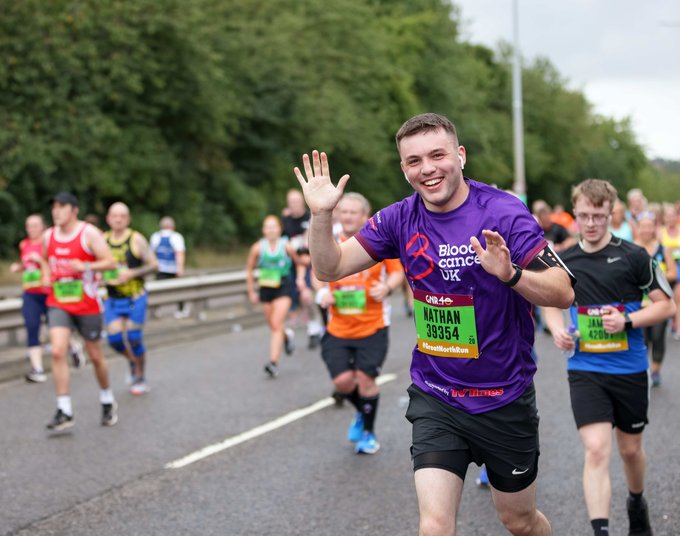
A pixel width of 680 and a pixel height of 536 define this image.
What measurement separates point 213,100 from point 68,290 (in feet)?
90.2

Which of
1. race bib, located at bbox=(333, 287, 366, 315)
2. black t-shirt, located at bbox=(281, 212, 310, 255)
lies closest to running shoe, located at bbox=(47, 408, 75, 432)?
race bib, located at bbox=(333, 287, 366, 315)

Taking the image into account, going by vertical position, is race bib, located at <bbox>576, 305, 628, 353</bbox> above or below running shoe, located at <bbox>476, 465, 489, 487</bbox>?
above

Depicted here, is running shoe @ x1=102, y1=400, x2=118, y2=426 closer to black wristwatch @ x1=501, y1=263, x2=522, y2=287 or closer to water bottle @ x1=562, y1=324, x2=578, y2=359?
water bottle @ x1=562, y1=324, x2=578, y2=359

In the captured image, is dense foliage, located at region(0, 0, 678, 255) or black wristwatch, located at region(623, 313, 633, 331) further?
dense foliage, located at region(0, 0, 678, 255)

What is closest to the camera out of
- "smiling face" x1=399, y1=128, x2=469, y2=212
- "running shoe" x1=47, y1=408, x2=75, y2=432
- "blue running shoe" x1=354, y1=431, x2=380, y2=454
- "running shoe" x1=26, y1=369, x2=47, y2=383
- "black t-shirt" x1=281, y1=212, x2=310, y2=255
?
"smiling face" x1=399, y1=128, x2=469, y2=212

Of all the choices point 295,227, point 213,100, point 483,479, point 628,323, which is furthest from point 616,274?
point 213,100

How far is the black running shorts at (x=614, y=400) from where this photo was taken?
529 centimetres

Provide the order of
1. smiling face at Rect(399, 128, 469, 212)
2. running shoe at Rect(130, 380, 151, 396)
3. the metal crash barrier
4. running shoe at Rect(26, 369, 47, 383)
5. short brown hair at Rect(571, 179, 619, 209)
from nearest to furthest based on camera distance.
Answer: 1. smiling face at Rect(399, 128, 469, 212)
2. short brown hair at Rect(571, 179, 619, 209)
3. running shoe at Rect(130, 380, 151, 396)
4. running shoe at Rect(26, 369, 47, 383)
5. the metal crash barrier

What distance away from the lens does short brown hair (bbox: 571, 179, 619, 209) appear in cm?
540

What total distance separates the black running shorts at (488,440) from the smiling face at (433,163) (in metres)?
0.87

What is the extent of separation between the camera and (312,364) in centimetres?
1251

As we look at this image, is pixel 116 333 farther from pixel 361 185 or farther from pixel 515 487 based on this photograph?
pixel 361 185

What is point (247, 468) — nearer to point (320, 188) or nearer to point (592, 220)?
point (592, 220)

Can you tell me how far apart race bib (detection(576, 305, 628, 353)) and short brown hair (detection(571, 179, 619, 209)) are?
1.87 ft
